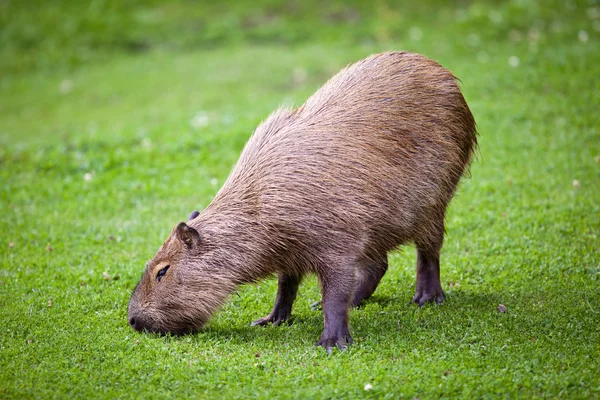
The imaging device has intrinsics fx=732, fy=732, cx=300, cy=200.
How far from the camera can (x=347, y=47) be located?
43.3 feet

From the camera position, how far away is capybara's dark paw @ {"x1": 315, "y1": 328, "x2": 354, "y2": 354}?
5109mm

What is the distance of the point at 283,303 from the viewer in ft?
18.8

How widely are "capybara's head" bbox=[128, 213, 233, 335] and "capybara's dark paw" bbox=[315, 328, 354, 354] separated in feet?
2.55

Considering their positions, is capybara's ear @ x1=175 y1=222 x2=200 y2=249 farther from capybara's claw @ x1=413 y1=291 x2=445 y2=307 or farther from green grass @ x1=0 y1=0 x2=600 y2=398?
capybara's claw @ x1=413 y1=291 x2=445 y2=307

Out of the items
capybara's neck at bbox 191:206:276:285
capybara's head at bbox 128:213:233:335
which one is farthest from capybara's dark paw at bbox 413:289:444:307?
capybara's head at bbox 128:213:233:335

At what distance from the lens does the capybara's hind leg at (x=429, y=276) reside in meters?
5.93

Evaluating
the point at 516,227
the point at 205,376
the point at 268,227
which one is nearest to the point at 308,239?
the point at 268,227

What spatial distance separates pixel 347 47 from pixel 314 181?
27.6ft

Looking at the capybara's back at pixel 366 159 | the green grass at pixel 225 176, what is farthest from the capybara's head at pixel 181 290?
the capybara's back at pixel 366 159

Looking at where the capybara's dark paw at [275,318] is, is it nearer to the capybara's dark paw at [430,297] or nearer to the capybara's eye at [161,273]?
the capybara's eye at [161,273]

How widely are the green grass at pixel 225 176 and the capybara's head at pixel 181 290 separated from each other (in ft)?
0.50

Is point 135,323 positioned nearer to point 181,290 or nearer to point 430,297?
point 181,290

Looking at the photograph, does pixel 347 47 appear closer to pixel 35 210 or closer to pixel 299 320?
pixel 35 210

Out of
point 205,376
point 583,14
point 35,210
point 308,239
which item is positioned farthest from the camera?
point 583,14
